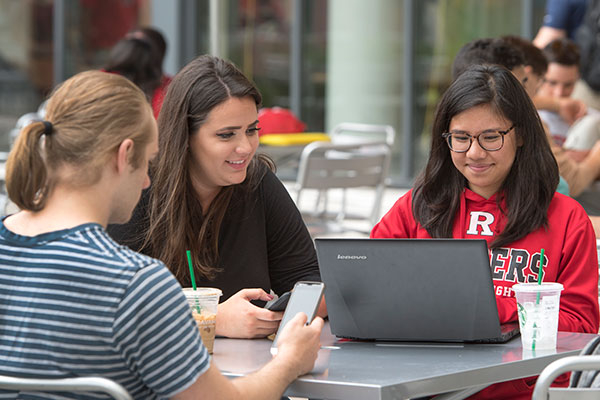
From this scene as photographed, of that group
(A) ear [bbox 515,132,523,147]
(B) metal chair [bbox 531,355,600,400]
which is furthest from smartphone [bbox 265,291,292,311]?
(A) ear [bbox 515,132,523,147]

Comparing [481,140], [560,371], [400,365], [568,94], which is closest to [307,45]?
[568,94]

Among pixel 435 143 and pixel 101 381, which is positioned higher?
pixel 435 143

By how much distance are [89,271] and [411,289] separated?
664mm

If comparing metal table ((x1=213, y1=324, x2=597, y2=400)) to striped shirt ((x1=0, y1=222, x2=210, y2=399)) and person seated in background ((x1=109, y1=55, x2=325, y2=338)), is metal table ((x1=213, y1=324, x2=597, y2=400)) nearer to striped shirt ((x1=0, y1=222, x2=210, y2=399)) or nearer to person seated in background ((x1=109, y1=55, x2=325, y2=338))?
striped shirt ((x1=0, y1=222, x2=210, y2=399))

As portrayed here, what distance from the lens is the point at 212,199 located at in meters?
2.42

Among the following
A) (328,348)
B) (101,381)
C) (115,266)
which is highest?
(115,266)

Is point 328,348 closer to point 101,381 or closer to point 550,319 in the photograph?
point 550,319

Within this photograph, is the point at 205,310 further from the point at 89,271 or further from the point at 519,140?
the point at 519,140

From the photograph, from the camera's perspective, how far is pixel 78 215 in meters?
1.51

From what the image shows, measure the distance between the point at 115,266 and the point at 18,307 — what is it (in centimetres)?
17

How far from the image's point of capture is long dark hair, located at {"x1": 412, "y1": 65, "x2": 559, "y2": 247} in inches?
88.6

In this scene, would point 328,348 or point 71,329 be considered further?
point 328,348

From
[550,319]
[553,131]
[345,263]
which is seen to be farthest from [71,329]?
[553,131]

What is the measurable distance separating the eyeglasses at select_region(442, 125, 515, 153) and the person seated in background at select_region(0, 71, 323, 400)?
963mm
